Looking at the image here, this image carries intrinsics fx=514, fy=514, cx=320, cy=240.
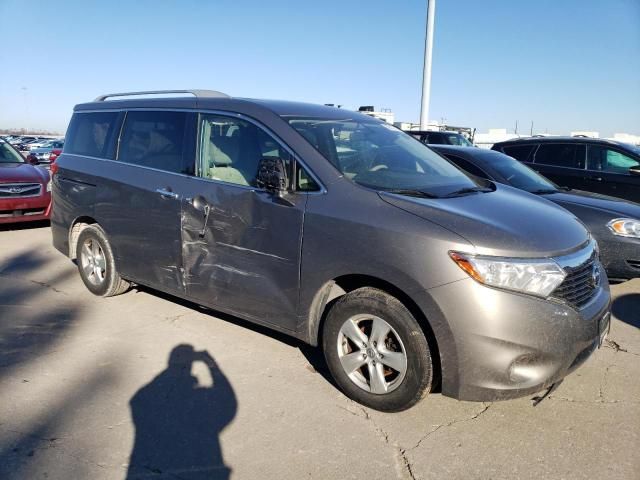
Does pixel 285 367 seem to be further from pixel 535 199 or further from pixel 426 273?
pixel 535 199

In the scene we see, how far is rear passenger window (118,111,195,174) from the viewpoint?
4.09 meters

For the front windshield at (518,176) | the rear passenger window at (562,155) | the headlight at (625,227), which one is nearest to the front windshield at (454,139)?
the rear passenger window at (562,155)

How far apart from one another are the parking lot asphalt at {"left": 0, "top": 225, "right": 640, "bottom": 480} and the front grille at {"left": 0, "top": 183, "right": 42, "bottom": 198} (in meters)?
4.57

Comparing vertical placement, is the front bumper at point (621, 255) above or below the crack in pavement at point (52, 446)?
above

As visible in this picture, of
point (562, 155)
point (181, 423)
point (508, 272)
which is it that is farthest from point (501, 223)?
point (562, 155)

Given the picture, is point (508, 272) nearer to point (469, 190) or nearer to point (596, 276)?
point (596, 276)

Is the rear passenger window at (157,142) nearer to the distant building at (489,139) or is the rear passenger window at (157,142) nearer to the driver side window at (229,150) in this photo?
the driver side window at (229,150)

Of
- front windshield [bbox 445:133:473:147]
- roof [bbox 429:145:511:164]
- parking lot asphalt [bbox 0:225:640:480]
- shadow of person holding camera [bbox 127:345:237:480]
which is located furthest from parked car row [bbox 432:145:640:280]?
front windshield [bbox 445:133:473:147]

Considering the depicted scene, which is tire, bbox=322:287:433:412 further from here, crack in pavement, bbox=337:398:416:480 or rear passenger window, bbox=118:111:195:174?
rear passenger window, bbox=118:111:195:174

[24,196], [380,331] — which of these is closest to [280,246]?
[380,331]

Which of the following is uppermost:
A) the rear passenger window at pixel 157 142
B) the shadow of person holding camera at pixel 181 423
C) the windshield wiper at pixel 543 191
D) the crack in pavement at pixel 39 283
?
the rear passenger window at pixel 157 142

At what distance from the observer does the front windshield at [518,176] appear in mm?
5875

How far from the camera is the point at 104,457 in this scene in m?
2.63

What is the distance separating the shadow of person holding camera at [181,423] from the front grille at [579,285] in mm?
1987
